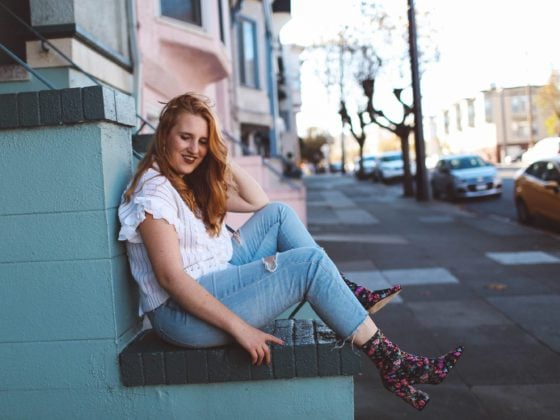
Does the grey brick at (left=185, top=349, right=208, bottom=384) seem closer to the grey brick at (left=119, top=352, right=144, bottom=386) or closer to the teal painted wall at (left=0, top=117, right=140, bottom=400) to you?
the grey brick at (left=119, top=352, right=144, bottom=386)

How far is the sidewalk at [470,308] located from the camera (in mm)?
3498

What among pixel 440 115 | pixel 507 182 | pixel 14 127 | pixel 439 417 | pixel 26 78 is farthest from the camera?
pixel 440 115

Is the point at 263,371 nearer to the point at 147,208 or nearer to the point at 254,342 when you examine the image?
the point at 254,342

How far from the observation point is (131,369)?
255 centimetres

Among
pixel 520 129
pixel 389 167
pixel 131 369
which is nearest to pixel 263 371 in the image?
pixel 131 369

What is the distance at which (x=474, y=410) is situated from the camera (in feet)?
11.0

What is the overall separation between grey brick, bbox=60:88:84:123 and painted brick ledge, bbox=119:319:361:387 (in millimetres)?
1010

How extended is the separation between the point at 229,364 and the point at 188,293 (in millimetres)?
357

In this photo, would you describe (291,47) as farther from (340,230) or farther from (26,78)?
(26,78)

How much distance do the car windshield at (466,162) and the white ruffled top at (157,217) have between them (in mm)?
19306

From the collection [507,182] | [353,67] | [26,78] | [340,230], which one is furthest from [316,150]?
[26,78]

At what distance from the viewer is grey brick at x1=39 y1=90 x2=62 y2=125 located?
2475mm

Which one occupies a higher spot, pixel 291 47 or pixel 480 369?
pixel 291 47

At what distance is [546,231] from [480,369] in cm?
876
